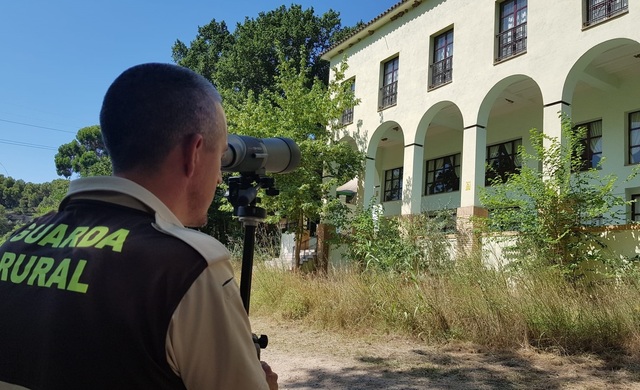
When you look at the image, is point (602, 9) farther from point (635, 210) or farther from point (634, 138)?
point (635, 210)

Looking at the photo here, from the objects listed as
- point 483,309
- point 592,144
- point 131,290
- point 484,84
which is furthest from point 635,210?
point 131,290

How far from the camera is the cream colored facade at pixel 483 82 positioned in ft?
36.1

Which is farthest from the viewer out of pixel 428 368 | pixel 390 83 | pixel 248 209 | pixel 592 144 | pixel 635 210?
pixel 390 83

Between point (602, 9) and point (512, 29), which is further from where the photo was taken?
point (512, 29)

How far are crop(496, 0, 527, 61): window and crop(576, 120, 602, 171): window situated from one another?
3.04 meters

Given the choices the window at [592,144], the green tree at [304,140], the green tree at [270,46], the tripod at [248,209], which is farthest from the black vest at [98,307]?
the green tree at [270,46]

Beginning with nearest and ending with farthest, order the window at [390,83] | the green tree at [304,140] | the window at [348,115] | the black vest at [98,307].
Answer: the black vest at [98,307] < the green tree at [304,140] < the window at [390,83] < the window at [348,115]

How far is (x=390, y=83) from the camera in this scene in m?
16.4

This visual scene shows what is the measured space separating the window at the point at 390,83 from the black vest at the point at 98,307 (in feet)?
50.8

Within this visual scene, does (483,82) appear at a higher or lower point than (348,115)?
lower

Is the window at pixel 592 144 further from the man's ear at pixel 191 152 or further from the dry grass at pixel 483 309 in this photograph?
the man's ear at pixel 191 152

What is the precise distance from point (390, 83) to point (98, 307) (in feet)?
53.3

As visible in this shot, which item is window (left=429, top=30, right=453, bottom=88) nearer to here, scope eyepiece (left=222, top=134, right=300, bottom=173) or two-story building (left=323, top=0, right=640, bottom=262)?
two-story building (left=323, top=0, right=640, bottom=262)

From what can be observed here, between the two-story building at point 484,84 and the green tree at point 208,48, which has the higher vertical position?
the green tree at point 208,48
